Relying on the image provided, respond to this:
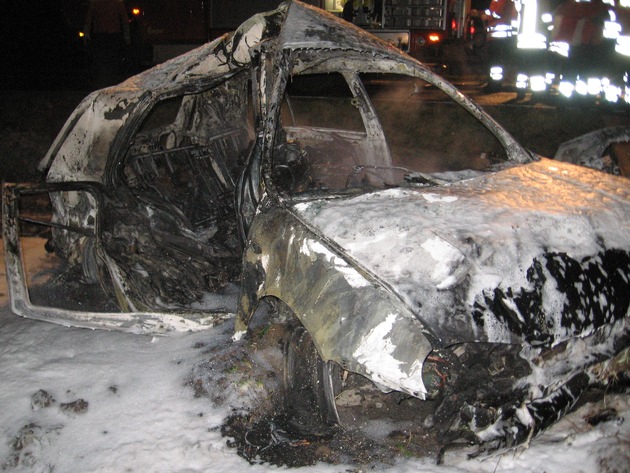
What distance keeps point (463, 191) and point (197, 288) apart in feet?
6.26

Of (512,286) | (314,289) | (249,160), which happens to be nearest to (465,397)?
(512,286)

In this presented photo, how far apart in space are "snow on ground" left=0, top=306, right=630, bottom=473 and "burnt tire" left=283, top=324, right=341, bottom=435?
24 centimetres

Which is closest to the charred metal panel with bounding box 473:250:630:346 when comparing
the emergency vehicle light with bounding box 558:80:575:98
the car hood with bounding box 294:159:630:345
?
the car hood with bounding box 294:159:630:345

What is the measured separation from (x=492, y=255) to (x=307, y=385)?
3.62 feet

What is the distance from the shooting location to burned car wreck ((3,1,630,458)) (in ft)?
6.94

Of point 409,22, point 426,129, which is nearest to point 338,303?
point 426,129

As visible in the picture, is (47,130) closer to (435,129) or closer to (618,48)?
(435,129)

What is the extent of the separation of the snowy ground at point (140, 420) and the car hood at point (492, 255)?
2.09 ft

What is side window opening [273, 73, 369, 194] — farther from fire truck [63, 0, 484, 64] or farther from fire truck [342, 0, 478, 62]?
fire truck [63, 0, 484, 64]

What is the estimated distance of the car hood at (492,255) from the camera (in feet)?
6.94

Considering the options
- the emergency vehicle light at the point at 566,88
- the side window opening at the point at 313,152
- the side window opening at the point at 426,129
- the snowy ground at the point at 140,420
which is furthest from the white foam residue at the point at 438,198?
the emergency vehicle light at the point at 566,88

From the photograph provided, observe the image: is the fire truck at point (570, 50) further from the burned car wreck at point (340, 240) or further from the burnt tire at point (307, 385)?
the burnt tire at point (307, 385)

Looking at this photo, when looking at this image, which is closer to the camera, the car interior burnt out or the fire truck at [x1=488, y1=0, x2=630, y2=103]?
the car interior burnt out

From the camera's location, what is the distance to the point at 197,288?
368cm
